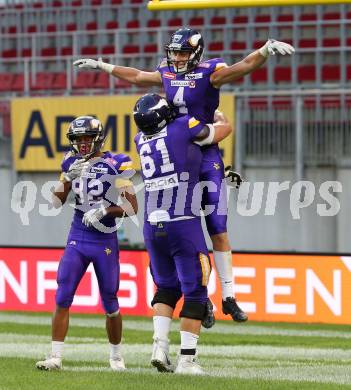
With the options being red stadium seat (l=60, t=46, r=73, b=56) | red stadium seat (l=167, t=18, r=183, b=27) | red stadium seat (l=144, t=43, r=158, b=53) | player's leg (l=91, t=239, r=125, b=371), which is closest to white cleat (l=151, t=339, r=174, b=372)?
player's leg (l=91, t=239, r=125, b=371)

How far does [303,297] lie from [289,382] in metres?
6.49

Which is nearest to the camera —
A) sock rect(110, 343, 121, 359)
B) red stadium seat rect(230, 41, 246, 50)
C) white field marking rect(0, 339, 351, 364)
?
sock rect(110, 343, 121, 359)

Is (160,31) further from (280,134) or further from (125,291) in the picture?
(125,291)

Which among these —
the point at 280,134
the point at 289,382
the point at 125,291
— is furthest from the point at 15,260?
the point at 289,382

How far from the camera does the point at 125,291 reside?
1530 cm

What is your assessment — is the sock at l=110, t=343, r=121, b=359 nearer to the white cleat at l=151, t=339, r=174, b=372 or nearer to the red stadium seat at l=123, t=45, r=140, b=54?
the white cleat at l=151, t=339, r=174, b=372

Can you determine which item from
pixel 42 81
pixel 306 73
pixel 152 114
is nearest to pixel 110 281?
pixel 152 114

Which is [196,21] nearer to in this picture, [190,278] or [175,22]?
[175,22]

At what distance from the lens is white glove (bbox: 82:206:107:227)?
875cm

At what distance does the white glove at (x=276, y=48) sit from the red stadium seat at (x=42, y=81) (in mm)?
13478

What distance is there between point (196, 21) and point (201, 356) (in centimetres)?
1227

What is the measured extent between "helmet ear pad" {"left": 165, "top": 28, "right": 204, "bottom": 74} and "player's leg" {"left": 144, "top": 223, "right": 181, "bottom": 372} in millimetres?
1288

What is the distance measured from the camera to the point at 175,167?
8.29m

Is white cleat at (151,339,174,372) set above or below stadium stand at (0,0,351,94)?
below
